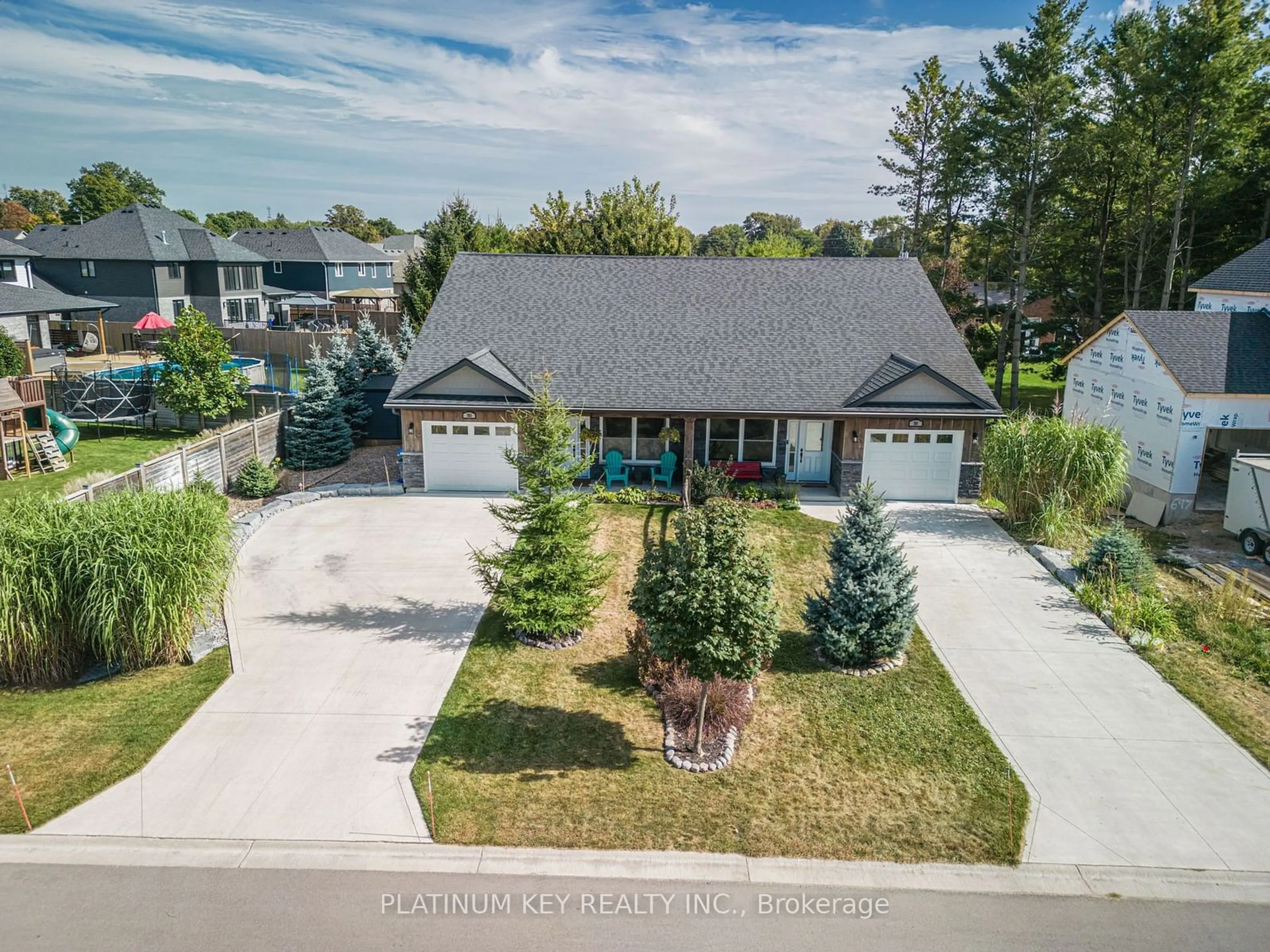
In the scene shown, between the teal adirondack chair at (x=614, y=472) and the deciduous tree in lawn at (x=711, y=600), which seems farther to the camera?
the teal adirondack chair at (x=614, y=472)

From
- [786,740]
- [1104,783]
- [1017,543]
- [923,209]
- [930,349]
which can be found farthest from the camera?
[923,209]

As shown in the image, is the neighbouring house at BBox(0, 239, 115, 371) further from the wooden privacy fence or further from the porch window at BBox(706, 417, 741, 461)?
the porch window at BBox(706, 417, 741, 461)

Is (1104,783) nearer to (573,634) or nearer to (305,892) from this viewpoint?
(573,634)

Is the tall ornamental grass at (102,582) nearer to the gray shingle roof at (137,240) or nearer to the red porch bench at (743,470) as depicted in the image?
the red porch bench at (743,470)

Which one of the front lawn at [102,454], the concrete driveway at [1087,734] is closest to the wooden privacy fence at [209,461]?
the front lawn at [102,454]

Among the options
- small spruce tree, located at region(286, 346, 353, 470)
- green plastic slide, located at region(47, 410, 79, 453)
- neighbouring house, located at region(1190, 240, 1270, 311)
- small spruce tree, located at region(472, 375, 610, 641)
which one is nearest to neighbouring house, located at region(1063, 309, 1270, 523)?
neighbouring house, located at region(1190, 240, 1270, 311)

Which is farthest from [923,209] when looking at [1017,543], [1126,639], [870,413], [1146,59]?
[1126,639]
